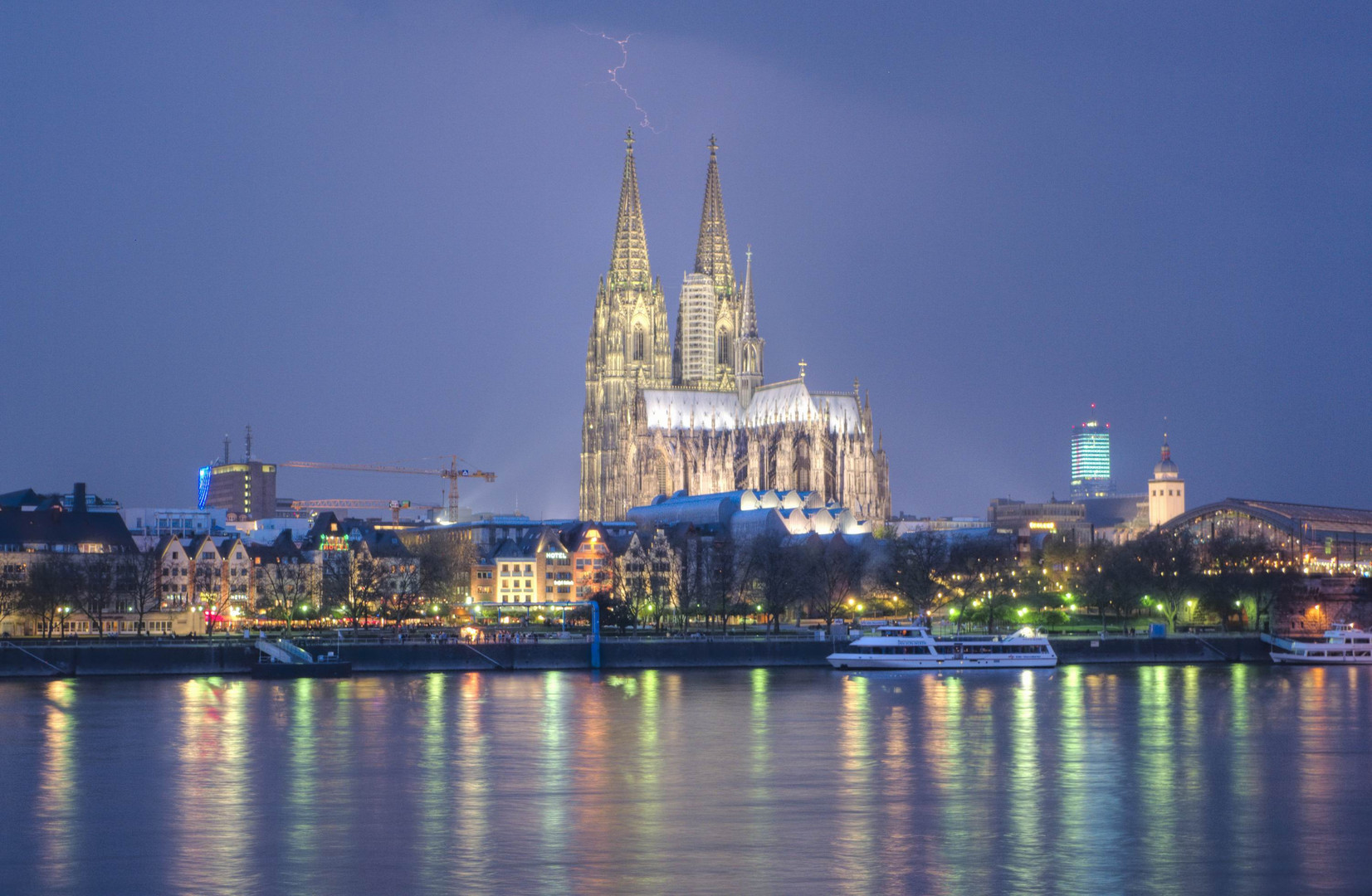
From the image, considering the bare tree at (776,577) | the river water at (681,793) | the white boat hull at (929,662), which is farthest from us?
the bare tree at (776,577)

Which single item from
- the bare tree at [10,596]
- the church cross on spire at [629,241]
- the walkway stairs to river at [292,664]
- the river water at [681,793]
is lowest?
the river water at [681,793]

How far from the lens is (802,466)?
185m

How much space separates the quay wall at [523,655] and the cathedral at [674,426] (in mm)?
80854

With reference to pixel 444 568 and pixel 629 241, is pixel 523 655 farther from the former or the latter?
pixel 629 241

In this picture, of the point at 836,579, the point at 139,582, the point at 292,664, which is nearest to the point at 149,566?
the point at 139,582

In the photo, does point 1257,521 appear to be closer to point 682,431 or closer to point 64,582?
point 682,431

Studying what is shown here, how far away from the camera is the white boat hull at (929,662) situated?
90562 millimetres

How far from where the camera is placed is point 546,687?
76125mm

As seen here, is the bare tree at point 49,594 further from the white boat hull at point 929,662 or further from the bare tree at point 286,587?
the white boat hull at point 929,662

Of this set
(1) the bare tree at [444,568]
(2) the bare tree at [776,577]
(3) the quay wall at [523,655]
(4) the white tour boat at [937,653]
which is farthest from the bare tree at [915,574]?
(1) the bare tree at [444,568]

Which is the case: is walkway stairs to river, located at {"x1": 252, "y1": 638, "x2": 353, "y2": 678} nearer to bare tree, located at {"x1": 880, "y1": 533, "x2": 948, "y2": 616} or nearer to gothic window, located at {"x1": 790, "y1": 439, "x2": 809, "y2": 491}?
bare tree, located at {"x1": 880, "y1": 533, "x2": 948, "y2": 616}

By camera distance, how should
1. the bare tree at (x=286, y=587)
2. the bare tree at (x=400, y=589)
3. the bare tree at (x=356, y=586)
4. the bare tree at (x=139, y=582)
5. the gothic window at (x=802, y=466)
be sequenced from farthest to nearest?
the gothic window at (x=802, y=466) → the bare tree at (x=286, y=587) → the bare tree at (x=400, y=589) → the bare tree at (x=356, y=586) → the bare tree at (x=139, y=582)

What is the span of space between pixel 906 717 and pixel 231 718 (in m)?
21.9

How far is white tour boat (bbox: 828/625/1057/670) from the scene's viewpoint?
9075 centimetres
